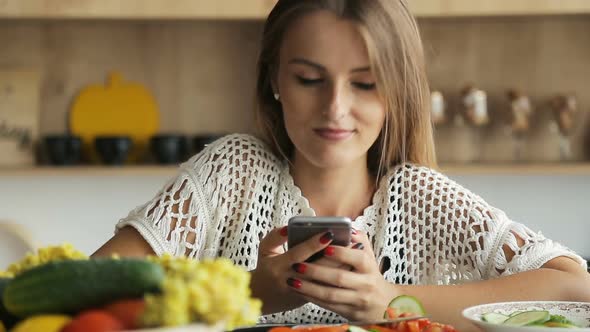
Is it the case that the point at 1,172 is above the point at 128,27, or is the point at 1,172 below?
below

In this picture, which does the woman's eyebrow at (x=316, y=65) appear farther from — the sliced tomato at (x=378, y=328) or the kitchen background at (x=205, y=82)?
the kitchen background at (x=205, y=82)

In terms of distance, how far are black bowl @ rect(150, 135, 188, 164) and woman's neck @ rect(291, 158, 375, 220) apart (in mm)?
1083

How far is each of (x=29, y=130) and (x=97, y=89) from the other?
25 cm

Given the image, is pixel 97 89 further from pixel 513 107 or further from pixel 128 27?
pixel 513 107

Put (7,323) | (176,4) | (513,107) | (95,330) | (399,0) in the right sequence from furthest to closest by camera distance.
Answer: (513,107) < (176,4) < (399,0) < (7,323) < (95,330)

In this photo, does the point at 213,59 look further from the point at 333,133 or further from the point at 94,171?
the point at 333,133

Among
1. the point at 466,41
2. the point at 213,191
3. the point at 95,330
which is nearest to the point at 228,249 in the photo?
the point at 213,191

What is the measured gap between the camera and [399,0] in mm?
1646

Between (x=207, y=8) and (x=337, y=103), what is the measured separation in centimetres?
117

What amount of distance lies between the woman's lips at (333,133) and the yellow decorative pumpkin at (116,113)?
1468mm

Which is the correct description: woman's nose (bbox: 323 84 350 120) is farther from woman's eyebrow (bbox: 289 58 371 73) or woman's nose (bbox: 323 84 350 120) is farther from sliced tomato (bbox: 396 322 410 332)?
sliced tomato (bbox: 396 322 410 332)

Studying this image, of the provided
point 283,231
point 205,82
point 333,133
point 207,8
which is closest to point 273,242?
point 283,231

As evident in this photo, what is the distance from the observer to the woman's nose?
1508mm

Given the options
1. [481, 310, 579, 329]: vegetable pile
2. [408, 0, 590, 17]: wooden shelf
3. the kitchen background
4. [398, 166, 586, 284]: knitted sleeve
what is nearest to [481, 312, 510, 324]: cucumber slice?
[481, 310, 579, 329]: vegetable pile
